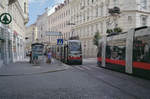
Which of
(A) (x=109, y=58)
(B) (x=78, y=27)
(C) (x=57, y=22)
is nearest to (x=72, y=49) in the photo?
(A) (x=109, y=58)

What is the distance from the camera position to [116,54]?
46.8 feet

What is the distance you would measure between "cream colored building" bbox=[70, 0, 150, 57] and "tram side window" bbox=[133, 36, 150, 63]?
23.6m

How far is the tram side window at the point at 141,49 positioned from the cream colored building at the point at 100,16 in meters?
23.6

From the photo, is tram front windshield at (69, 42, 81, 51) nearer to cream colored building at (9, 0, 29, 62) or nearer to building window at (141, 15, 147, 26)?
cream colored building at (9, 0, 29, 62)

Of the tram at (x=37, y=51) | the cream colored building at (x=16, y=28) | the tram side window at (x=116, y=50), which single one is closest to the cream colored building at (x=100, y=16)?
the cream colored building at (x=16, y=28)

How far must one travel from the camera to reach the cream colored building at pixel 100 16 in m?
34.2

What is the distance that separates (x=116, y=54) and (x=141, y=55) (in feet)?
11.2

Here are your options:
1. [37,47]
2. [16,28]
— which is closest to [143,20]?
[37,47]

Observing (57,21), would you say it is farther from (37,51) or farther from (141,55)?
(141,55)

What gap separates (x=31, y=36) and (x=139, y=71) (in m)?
113

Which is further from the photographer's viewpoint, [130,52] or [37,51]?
[37,51]

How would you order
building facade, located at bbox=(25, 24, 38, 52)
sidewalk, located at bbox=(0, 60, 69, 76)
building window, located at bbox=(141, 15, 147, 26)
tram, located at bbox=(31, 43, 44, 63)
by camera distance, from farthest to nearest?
building facade, located at bbox=(25, 24, 38, 52), building window, located at bbox=(141, 15, 147, 26), tram, located at bbox=(31, 43, 44, 63), sidewalk, located at bbox=(0, 60, 69, 76)

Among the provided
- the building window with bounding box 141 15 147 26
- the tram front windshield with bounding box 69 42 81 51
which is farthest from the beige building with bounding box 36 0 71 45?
the tram front windshield with bounding box 69 42 81 51

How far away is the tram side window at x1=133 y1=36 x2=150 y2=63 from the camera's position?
10438 mm
